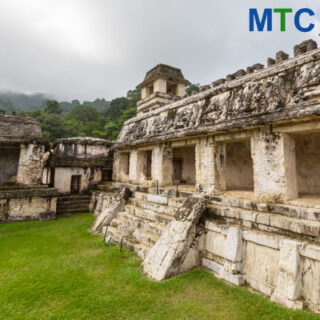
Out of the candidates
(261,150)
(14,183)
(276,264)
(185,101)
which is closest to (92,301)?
(276,264)

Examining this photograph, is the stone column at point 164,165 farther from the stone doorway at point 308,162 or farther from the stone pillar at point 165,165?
the stone doorway at point 308,162

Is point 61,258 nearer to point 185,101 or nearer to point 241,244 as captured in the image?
point 241,244

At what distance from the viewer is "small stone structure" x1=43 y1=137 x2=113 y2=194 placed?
1238 cm

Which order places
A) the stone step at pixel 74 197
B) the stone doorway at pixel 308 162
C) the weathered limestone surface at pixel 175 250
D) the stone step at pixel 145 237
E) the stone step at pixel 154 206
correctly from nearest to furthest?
1. the weathered limestone surface at pixel 175 250
2. the stone step at pixel 145 237
3. the stone step at pixel 154 206
4. the stone doorway at pixel 308 162
5. the stone step at pixel 74 197

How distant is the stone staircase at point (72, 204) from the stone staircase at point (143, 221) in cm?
453

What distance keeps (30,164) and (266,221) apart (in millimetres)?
10867

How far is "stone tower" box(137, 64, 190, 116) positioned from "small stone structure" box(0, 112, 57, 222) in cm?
1063

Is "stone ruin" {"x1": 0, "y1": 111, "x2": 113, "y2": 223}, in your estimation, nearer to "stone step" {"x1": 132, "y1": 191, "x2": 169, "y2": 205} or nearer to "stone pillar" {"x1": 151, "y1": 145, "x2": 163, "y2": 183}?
"stone step" {"x1": 132, "y1": 191, "x2": 169, "y2": 205}

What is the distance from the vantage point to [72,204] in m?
11.8

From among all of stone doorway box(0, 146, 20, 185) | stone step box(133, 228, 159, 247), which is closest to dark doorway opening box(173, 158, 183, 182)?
stone step box(133, 228, 159, 247)

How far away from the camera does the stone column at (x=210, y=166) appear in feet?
22.1

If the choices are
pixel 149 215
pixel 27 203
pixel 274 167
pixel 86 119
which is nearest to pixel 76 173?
pixel 27 203

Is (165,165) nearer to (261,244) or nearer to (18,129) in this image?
(261,244)

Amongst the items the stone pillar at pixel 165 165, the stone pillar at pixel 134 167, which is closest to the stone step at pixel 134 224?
the stone pillar at pixel 165 165
